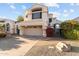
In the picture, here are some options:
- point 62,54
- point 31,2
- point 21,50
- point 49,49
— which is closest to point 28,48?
point 21,50

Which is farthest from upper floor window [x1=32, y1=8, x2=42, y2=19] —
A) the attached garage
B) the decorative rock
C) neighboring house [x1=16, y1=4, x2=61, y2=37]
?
the decorative rock

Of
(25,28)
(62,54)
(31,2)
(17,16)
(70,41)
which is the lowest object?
(62,54)

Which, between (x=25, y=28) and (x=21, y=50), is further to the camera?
(x=25, y=28)

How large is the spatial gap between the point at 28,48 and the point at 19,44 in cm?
19

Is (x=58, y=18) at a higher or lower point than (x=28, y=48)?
higher

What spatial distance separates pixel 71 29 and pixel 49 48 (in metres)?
0.57

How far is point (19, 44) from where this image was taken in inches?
135

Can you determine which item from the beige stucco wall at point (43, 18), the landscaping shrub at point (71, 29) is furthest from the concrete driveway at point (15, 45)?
the landscaping shrub at point (71, 29)

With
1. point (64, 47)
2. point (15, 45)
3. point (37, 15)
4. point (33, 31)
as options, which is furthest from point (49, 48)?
point (37, 15)

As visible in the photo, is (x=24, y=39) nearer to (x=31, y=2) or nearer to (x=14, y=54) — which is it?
(x=14, y=54)

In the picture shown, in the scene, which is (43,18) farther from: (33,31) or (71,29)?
(71,29)

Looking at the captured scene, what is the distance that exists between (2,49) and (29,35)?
58 centimetres

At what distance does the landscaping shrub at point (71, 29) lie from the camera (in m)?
3.46

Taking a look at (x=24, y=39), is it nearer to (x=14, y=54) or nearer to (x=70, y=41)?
(x=14, y=54)
